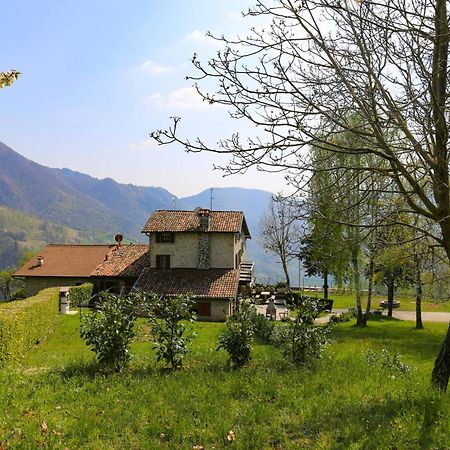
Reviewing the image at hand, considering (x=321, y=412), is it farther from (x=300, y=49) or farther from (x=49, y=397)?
(x=300, y=49)

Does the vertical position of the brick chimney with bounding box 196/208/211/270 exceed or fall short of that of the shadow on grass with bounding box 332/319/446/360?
it exceeds it

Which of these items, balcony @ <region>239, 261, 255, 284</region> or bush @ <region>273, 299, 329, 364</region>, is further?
balcony @ <region>239, 261, 255, 284</region>

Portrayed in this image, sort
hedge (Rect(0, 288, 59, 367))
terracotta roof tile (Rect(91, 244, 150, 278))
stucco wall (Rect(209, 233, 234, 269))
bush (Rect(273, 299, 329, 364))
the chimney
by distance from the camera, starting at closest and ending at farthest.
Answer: bush (Rect(273, 299, 329, 364))
hedge (Rect(0, 288, 59, 367))
stucco wall (Rect(209, 233, 234, 269))
the chimney
terracotta roof tile (Rect(91, 244, 150, 278))

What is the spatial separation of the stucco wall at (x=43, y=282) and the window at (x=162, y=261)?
883 centimetres

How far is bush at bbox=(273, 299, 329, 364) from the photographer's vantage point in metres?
10.1

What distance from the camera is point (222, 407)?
24.4 feet

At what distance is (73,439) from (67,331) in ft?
63.0

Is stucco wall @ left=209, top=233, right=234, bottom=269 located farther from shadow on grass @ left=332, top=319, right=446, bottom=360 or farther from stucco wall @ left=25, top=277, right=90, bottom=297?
stucco wall @ left=25, top=277, right=90, bottom=297

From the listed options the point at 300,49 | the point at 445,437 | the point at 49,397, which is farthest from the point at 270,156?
the point at 49,397

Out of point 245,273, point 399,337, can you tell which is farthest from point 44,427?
point 245,273

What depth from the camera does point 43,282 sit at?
4188 cm

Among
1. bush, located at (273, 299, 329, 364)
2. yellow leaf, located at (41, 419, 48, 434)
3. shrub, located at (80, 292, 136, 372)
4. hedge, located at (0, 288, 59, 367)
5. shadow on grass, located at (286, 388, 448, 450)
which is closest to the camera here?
shadow on grass, located at (286, 388, 448, 450)

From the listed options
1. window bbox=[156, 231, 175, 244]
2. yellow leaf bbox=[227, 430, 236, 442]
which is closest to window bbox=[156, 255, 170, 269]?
window bbox=[156, 231, 175, 244]

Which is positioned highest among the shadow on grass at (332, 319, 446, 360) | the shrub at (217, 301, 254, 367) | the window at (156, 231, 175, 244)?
the window at (156, 231, 175, 244)
